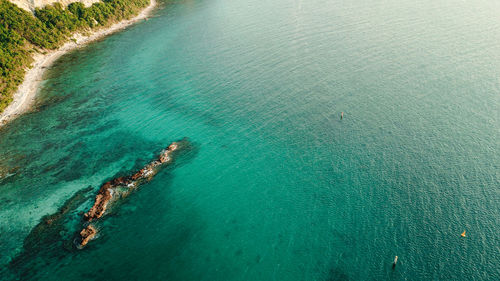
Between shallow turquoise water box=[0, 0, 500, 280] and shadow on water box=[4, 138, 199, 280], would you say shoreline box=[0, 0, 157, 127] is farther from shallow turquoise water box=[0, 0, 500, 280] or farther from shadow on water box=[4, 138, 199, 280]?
shadow on water box=[4, 138, 199, 280]

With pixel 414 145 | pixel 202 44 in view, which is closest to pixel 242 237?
pixel 414 145

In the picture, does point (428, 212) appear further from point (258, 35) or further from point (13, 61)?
point (13, 61)

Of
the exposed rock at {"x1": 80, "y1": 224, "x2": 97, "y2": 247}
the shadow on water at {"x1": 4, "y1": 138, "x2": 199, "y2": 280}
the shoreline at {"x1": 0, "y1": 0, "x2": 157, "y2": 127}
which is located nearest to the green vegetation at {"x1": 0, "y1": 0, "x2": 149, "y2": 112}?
the shoreline at {"x1": 0, "y1": 0, "x2": 157, "y2": 127}

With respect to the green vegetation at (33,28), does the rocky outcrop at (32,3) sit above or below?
above

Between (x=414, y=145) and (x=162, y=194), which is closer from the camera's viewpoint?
(x=162, y=194)

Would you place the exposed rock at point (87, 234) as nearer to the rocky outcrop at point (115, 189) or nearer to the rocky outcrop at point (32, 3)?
the rocky outcrop at point (115, 189)

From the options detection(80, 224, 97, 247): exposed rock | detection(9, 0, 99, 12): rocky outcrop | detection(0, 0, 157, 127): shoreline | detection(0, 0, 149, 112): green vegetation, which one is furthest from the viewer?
detection(9, 0, 99, 12): rocky outcrop

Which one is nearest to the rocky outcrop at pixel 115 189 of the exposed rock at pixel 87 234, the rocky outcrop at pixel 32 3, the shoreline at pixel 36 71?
the exposed rock at pixel 87 234
